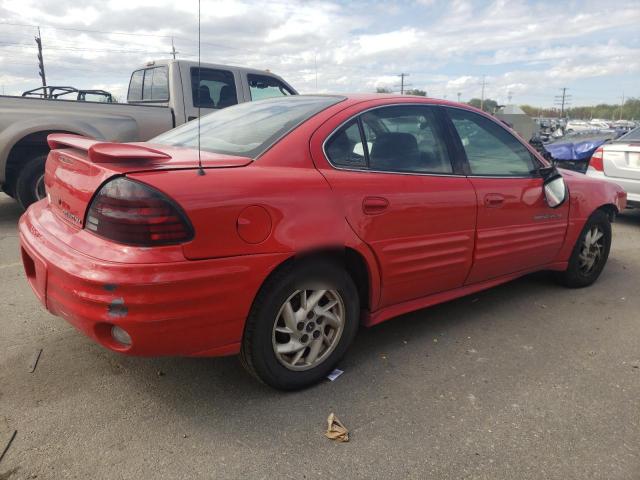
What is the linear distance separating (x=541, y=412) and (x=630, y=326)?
1.58 m

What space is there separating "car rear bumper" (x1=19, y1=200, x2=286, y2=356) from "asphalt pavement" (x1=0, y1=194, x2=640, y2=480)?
39 cm

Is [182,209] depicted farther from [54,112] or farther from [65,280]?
[54,112]

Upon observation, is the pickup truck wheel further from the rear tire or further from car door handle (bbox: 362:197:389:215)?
the rear tire

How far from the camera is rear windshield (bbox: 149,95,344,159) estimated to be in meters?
2.65

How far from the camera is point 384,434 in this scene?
229 centimetres

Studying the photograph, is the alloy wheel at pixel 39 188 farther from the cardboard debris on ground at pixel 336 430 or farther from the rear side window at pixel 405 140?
the cardboard debris on ground at pixel 336 430

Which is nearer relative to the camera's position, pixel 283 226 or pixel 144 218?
pixel 144 218

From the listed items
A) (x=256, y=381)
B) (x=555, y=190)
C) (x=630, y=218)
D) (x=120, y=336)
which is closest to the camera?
(x=120, y=336)

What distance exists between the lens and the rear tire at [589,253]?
4.23 meters

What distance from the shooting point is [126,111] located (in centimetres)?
647

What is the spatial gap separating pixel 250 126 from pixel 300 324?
118 cm

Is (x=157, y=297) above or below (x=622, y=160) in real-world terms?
below

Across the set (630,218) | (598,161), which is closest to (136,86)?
(598,161)

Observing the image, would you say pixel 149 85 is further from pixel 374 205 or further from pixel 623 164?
pixel 623 164
